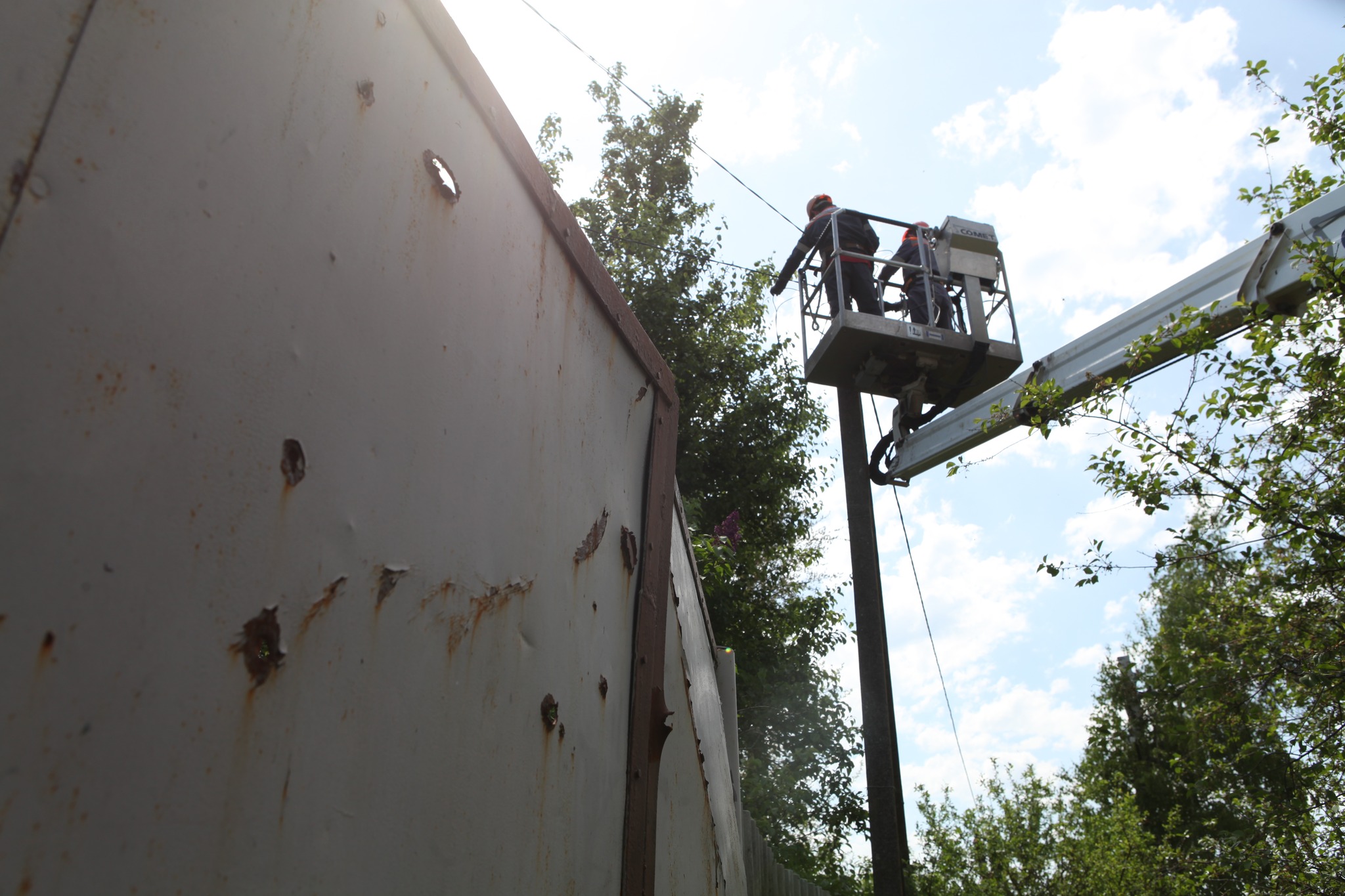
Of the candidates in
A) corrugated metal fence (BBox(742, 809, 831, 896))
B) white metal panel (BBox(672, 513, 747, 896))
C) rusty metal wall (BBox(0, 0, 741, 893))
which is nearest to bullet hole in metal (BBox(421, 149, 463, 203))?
rusty metal wall (BBox(0, 0, 741, 893))

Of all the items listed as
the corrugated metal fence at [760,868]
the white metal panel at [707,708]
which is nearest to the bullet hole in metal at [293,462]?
the white metal panel at [707,708]

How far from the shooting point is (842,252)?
25.2ft

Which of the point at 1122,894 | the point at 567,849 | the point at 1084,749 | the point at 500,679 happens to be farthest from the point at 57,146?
the point at 1084,749

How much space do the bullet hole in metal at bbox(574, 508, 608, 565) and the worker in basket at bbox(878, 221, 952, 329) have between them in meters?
6.18

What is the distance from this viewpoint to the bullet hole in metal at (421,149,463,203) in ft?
4.50

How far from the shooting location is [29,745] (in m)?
0.70

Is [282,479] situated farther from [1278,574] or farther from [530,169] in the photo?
[1278,574]

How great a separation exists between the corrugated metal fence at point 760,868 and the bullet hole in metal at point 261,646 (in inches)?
123

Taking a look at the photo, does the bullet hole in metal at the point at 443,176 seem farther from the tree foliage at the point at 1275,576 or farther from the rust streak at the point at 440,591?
the tree foliage at the point at 1275,576

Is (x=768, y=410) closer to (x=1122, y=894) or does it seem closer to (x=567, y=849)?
(x=1122, y=894)

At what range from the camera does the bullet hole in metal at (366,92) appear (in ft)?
4.00

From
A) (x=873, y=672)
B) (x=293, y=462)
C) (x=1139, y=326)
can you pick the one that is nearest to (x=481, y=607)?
(x=293, y=462)

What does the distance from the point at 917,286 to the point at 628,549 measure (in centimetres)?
652

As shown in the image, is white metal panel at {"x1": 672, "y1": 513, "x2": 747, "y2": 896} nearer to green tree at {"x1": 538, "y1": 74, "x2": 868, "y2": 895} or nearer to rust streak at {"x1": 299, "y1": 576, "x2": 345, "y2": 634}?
rust streak at {"x1": 299, "y1": 576, "x2": 345, "y2": 634}
